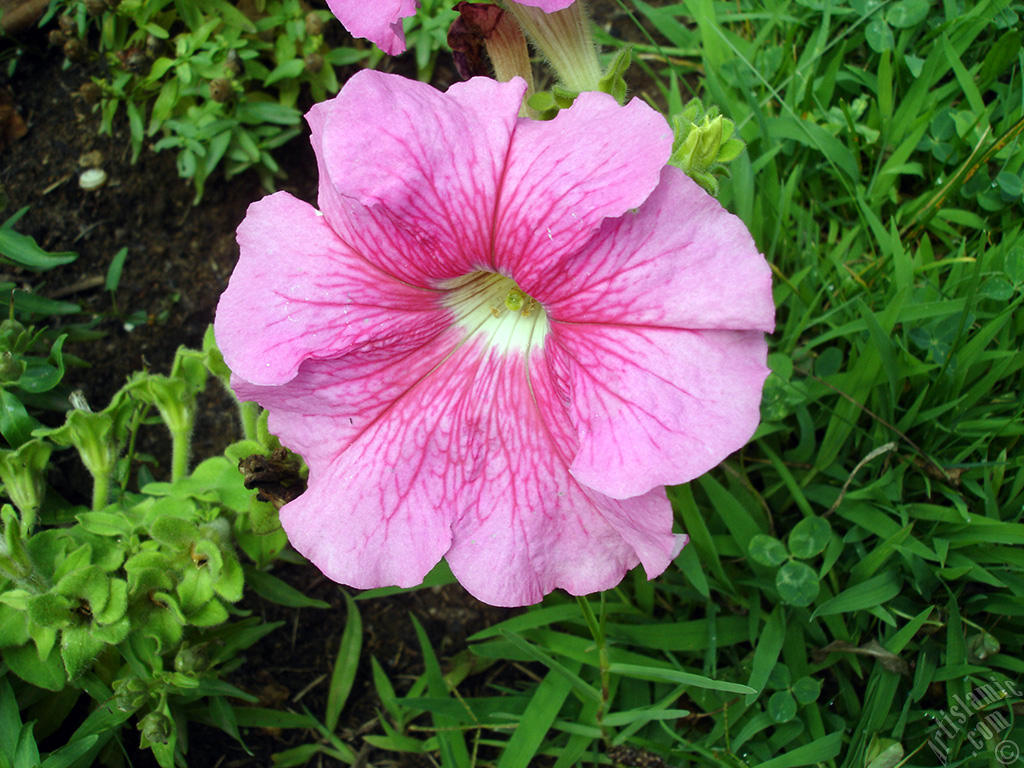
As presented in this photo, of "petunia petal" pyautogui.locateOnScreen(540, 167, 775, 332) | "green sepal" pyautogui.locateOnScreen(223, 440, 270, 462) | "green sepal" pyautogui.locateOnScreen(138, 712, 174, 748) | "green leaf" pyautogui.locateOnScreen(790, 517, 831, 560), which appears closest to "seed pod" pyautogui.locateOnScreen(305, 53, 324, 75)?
"green sepal" pyautogui.locateOnScreen(223, 440, 270, 462)

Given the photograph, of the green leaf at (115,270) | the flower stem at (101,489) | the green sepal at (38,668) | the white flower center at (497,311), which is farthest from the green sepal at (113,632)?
the green leaf at (115,270)

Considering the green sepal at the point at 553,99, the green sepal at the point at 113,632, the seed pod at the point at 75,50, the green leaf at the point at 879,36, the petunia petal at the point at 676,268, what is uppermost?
the seed pod at the point at 75,50

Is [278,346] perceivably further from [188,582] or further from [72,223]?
[72,223]

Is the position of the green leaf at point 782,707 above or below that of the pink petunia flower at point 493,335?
below

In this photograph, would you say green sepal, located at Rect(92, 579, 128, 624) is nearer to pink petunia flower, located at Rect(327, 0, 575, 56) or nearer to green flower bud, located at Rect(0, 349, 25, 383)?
green flower bud, located at Rect(0, 349, 25, 383)

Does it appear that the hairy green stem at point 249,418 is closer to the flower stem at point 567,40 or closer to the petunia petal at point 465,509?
the petunia petal at point 465,509

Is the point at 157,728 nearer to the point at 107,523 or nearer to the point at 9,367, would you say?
the point at 107,523
